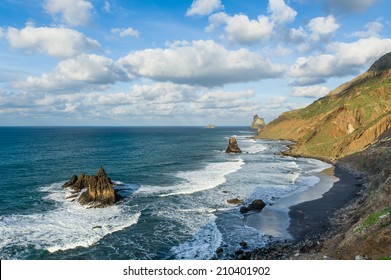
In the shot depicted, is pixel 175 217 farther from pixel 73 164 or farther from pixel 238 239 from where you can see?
pixel 73 164

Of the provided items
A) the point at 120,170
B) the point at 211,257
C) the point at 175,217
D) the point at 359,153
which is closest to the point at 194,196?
the point at 175,217

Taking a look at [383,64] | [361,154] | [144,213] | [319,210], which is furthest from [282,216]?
[383,64]

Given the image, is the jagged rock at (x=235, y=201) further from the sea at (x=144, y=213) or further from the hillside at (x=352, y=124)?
the hillside at (x=352, y=124)

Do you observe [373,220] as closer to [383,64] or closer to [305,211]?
[305,211]

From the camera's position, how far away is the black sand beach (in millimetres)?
29634

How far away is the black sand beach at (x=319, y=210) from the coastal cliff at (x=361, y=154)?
1.18 m

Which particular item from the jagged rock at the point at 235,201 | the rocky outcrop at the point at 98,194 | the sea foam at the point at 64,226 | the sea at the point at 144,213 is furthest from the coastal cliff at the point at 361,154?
the rocky outcrop at the point at 98,194

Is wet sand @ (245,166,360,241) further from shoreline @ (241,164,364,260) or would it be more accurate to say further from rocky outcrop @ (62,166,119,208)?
rocky outcrop @ (62,166,119,208)

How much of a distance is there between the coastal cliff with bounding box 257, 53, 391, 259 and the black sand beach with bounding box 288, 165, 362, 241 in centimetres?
118

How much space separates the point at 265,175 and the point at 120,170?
29.5 m

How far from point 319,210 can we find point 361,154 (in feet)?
122

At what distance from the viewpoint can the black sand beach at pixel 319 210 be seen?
29634 mm

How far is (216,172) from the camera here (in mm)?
62062

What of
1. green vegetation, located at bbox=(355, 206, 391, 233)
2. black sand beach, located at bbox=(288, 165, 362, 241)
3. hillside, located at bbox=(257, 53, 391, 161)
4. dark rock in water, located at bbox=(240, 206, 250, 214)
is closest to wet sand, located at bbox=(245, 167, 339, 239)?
black sand beach, located at bbox=(288, 165, 362, 241)
